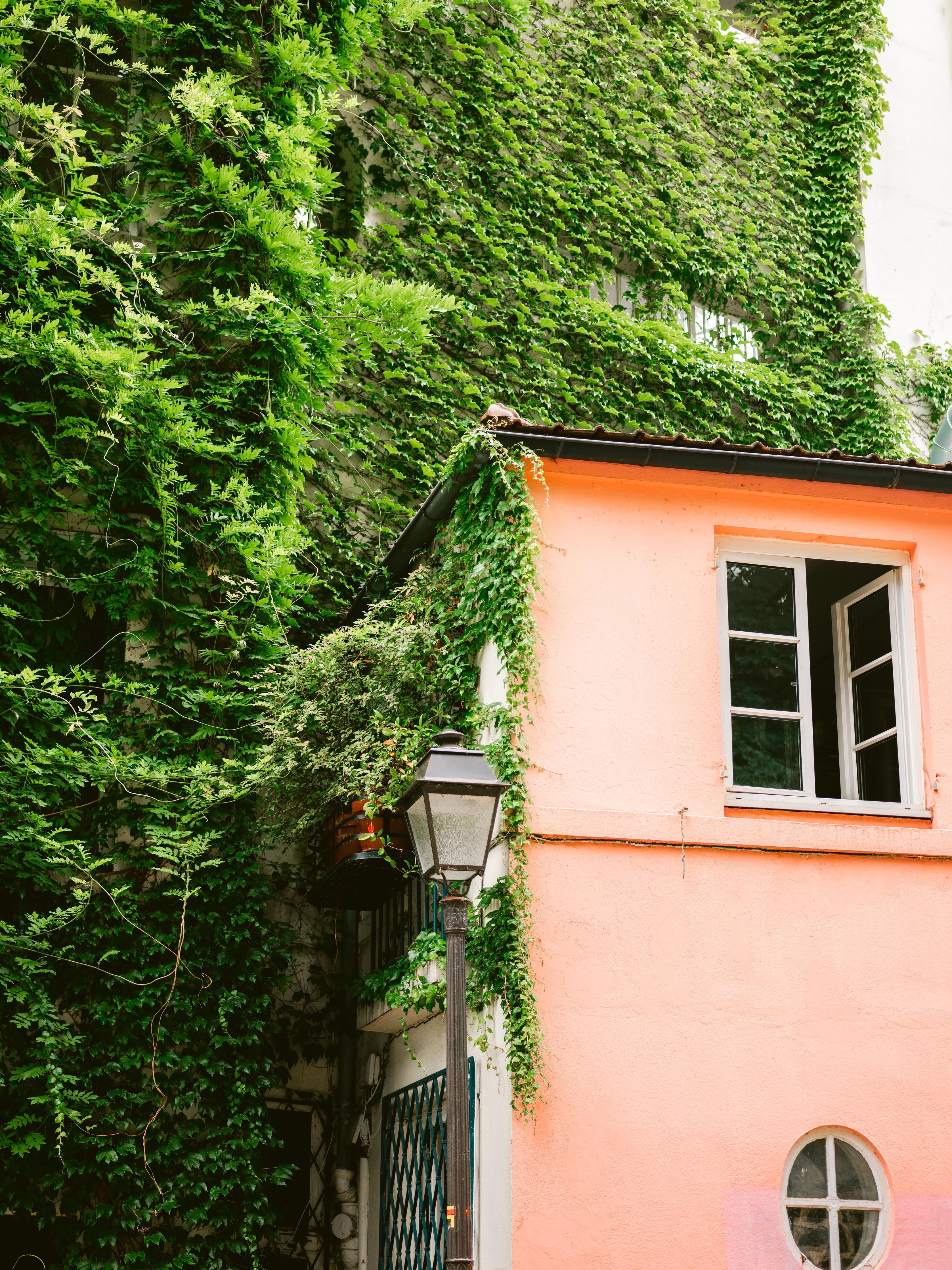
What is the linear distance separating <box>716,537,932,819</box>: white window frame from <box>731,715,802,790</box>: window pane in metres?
0.05

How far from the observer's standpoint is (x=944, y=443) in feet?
41.2

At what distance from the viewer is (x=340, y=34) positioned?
974 centimetres

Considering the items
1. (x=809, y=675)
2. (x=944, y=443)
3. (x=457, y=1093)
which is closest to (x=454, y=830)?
(x=457, y=1093)

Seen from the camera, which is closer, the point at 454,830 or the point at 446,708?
the point at 454,830

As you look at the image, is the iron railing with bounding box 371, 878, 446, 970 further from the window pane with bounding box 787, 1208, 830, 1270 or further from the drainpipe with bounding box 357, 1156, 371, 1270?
the window pane with bounding box 787, 1208, 830, 1270

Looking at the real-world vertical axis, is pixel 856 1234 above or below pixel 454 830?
below

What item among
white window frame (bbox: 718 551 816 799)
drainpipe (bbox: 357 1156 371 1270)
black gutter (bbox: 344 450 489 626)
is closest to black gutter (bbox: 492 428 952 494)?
black gutter (bbox: 344 450 489 626)

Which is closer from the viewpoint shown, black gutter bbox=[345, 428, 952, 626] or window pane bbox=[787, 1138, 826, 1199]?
window pane bbox=[787, 1138, 826, 1199]

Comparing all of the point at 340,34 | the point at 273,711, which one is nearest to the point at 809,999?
the point at 273,711

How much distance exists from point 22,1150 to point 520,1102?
292 centimetres

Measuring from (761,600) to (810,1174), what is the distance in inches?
127

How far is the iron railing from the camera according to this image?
23.9ft

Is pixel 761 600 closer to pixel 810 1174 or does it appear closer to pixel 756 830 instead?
pixel 756 830

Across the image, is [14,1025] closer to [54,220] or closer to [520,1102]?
[520,1102]
